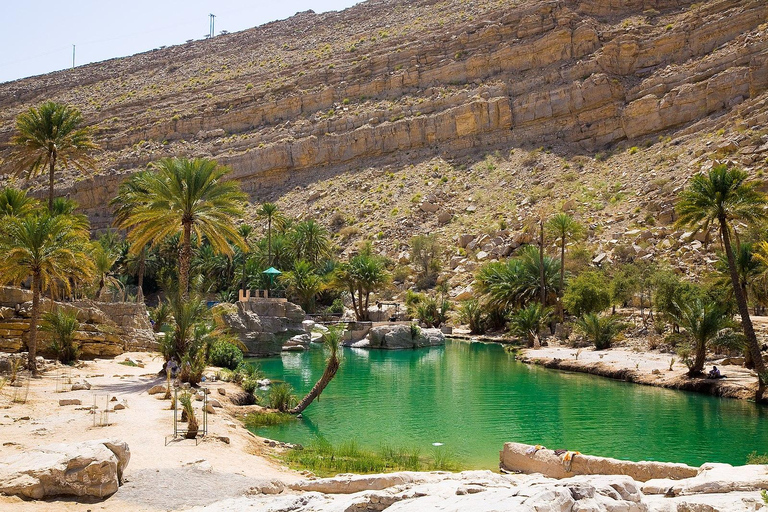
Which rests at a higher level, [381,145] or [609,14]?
[609,14]

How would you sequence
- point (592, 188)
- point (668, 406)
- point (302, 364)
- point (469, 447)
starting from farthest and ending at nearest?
point (592, 188), point (302, 364), point (668, 406), point (469, 447)

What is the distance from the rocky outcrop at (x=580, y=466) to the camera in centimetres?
1062

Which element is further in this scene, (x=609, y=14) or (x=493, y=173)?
(x=609, y=14)

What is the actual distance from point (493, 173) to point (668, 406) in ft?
151

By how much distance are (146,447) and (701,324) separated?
20.1 metres

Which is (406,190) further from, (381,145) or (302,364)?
(302,364)

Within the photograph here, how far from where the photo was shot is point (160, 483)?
31.0ft

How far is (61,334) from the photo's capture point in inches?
894

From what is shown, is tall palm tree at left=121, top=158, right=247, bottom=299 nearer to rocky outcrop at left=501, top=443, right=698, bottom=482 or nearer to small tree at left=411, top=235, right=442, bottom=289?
rocky outcrop at left=501, top=443, right=698, bottom=482

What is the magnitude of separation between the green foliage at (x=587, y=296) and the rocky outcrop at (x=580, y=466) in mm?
27053

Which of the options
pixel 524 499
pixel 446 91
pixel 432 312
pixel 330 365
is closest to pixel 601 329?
pixel 432 312

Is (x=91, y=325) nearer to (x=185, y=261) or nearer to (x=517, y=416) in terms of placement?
(x=185, y=261)

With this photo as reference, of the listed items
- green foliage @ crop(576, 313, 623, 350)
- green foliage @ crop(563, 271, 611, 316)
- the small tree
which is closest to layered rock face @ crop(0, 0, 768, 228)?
the small tree

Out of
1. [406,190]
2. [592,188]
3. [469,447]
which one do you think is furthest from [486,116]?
[469,447]
